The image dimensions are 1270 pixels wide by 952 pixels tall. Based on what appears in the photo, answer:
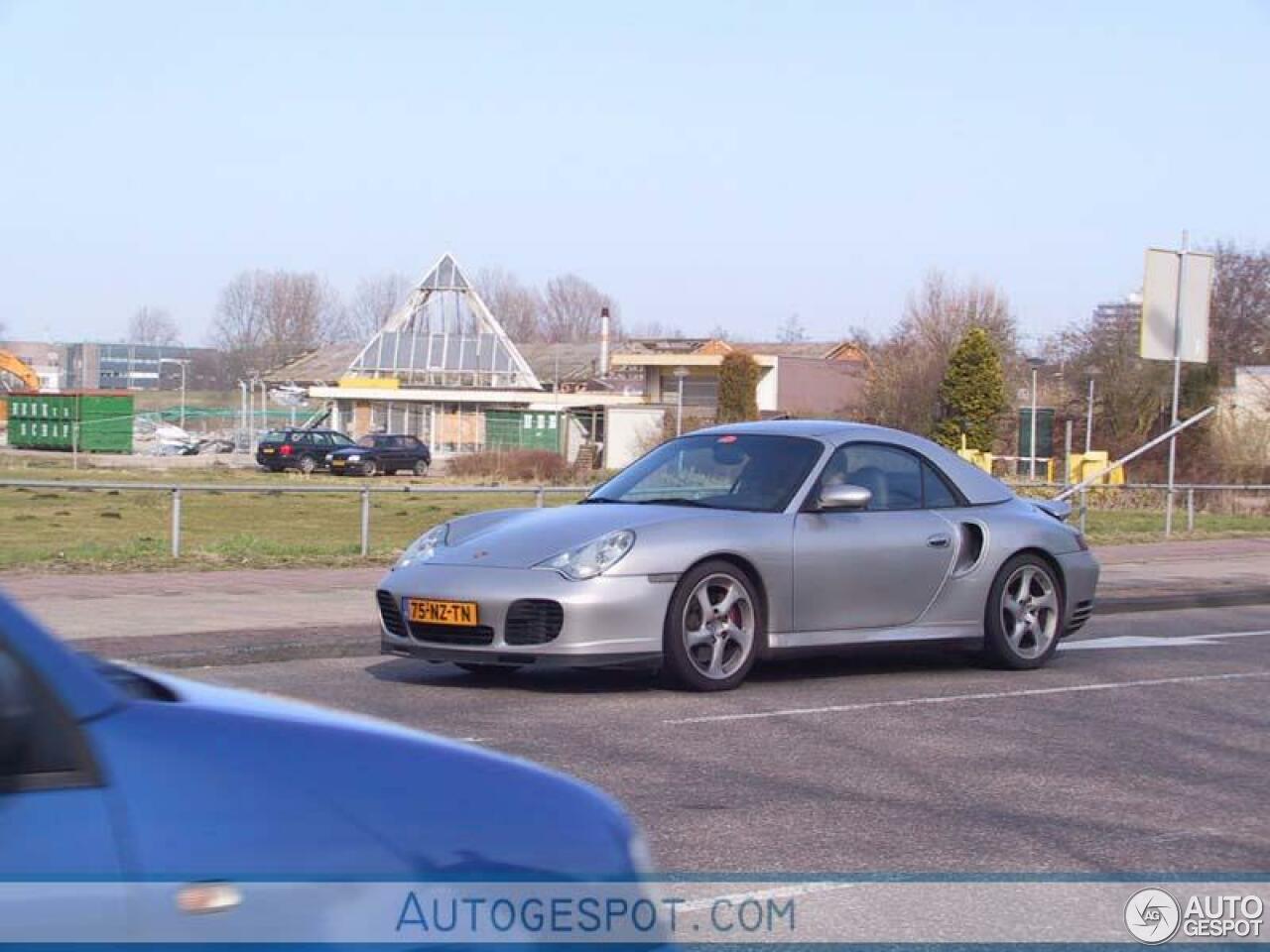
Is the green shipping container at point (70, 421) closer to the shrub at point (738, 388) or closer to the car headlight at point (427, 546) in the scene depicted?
the shrub at point (738, 388)

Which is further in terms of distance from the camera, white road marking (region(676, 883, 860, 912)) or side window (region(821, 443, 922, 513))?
side window (region(821, 443, 922, 513))

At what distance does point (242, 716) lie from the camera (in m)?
2.90

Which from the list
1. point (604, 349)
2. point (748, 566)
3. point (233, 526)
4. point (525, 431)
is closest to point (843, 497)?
point (748, 566)

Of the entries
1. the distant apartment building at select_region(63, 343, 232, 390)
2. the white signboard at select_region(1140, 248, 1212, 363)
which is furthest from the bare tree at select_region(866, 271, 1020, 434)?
the distant apartment building at select_region(63, 343, 232, 390)

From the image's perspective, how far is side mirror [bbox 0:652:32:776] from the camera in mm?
2457

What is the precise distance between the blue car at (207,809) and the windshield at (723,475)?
689 cm

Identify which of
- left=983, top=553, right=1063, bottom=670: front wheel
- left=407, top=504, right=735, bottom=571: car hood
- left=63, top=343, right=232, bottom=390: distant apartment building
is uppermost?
left=63, top=343, right=232, bottom=390: distant apartment building

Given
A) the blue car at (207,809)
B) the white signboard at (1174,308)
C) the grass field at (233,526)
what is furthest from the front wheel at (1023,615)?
the white signboard at (1174,308)

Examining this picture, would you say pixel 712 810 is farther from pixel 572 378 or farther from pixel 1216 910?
pixel 572 378

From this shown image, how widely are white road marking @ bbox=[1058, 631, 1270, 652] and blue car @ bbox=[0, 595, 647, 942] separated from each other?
31.6ft

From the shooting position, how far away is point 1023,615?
10.7 metres

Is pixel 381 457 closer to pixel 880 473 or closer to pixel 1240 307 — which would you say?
pixel 1240 307

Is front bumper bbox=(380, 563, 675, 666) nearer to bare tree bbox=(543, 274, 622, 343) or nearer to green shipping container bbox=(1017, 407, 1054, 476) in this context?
green shipping container bbox=(1017, 407, 1054, 476)

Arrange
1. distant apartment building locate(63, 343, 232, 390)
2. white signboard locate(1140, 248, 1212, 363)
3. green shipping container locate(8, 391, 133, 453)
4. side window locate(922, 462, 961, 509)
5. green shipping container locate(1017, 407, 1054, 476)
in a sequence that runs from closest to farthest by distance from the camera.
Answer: side window locate(922, 462, 961, 509), white signboard locate(1140, 248, 1212, 363), green shipping container locate(1017, 407, 1054, 476), green shipping container locate(8, 391, 133, 453), distant apartment building locate(63, 343, 232, 390)
